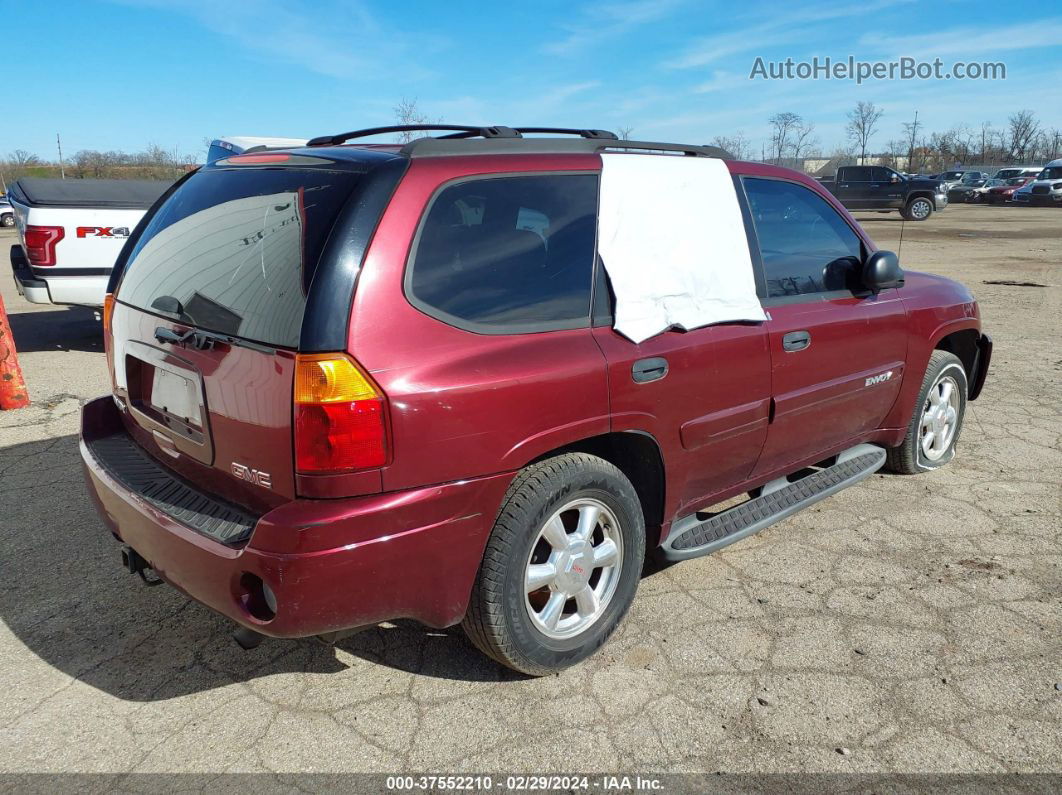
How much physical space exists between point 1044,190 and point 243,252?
41051 millimetres

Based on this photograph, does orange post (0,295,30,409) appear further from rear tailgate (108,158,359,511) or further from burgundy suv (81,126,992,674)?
rear tailgate (108,158,359,511)

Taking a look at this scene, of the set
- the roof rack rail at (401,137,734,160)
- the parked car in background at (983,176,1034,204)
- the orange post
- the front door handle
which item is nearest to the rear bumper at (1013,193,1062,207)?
the parked car in background at (983,176,1034,204)

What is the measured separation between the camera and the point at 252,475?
2.36m

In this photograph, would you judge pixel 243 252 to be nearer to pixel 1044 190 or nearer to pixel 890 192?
pixel 890 192

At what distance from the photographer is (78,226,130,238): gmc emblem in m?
7.48

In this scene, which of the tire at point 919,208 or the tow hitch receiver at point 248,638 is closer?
the tow hitch receiver at point 248,638

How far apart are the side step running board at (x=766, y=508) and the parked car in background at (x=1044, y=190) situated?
125 feet

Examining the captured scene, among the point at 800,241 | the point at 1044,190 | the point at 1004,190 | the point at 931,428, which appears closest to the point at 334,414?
the point at 800,241

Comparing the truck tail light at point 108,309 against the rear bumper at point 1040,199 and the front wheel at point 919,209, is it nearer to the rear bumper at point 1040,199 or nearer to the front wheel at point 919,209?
the front wheel at point 919,209

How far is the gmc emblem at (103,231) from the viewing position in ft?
24.5

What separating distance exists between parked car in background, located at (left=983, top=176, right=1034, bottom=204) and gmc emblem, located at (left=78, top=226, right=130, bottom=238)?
40.6 meters

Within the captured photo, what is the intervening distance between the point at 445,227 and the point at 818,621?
6.93ft

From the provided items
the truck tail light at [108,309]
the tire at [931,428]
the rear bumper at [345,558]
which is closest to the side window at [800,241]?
the tire at [931,428]

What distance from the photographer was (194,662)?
2.88 metres
